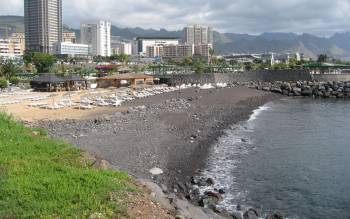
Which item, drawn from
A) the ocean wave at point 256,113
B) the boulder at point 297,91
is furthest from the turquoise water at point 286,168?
the boulder at point 297,91

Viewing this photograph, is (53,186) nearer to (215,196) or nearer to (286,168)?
(215,196)

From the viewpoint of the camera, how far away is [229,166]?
941 inches

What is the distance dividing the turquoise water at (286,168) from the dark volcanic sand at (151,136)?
1.33 metres

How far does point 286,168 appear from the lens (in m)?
24.0

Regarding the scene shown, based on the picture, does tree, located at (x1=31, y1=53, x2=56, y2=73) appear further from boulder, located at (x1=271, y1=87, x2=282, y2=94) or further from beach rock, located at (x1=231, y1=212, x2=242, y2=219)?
beach rock, located at (x1=231, y1=212, x2=242, y2=219)

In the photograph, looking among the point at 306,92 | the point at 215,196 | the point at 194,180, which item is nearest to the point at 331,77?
the point at 306,92

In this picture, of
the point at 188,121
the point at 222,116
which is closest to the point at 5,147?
the point at 188,121

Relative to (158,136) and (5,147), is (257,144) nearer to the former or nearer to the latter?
(158,136)

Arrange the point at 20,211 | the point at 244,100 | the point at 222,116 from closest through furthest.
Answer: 1. the point at 20,211
2. the point at 222,116
3. the point at 244,100

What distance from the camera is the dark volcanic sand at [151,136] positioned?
22.0 m

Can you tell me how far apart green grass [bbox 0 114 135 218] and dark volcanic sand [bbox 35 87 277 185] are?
15.4 ft

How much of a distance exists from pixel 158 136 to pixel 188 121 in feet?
28.5

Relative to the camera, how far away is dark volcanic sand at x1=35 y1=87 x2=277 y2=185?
22.0 meters

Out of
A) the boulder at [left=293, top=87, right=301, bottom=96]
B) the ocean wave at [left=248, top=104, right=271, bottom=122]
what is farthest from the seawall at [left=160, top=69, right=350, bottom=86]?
the ocean wave at [left=248, top=104, right=271, bottom=122]
